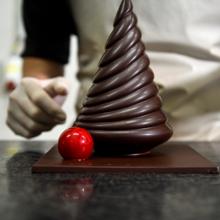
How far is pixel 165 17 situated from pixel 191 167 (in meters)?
0.52

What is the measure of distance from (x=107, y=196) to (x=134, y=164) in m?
0.13

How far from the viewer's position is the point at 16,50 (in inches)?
81.1

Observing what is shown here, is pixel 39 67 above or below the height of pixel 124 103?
below

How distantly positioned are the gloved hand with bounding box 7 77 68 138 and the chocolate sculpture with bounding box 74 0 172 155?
19 cm

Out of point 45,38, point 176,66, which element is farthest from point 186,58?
point 45,38

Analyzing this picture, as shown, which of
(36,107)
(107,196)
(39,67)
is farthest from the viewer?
(39,67)

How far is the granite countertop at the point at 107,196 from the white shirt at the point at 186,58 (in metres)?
0.44

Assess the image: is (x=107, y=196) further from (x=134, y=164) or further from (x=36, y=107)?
(x=36, y=107)

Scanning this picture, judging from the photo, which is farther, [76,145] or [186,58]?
[186,58]

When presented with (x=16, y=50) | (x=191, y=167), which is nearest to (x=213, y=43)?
(x=191, y=167)

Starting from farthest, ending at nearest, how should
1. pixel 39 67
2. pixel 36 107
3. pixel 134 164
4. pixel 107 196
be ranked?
1. pixel 39 67
2. pixel 36 107
3. pixel 134 164
4. pixel 107 196

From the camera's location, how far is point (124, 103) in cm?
57

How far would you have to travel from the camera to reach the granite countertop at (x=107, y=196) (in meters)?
0.33

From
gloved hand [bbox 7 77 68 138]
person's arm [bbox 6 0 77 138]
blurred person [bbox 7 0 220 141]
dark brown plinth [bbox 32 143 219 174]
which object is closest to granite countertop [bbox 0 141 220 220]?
dark brown plinth [bbox 32 143 219 174]
